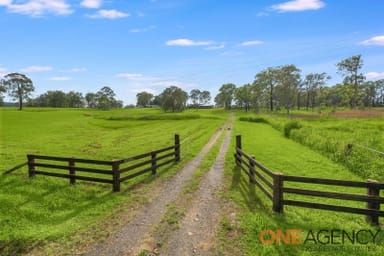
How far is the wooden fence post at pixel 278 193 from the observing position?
22.1 ft

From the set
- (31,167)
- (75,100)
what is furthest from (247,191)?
(75,100)

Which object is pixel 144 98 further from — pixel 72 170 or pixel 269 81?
pixel 72 170

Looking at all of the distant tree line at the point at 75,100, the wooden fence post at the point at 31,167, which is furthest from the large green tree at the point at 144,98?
the wooden fence post at the point at 31,167

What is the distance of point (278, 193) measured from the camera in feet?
22.4

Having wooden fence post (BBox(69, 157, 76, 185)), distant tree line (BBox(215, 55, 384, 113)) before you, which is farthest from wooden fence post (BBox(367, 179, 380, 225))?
distant tree line (BBox(215, 55, 384, 113))

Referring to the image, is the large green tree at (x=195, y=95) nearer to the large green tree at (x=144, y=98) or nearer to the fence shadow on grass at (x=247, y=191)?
the large green tree at (x=144, y=98)

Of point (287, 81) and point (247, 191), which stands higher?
point (287, 81)

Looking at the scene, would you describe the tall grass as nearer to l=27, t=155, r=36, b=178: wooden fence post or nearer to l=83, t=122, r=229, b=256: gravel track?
l=83, t=122, r=229, b=256: gravel track

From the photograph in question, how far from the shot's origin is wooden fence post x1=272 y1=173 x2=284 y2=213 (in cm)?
673

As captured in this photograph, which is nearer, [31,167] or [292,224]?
[292,224]

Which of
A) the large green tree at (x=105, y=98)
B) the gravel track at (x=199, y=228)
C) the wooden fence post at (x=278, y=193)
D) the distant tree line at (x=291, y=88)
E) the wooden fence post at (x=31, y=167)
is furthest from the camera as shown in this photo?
the large green tree at (x=105, y=98)

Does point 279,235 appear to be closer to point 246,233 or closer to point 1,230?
point 246,233

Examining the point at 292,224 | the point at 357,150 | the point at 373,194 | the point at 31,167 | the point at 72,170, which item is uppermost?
the point at 373,194

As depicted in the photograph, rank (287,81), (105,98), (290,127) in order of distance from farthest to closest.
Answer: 1. (105,98)
2. (287,81)
3. (290,127)
